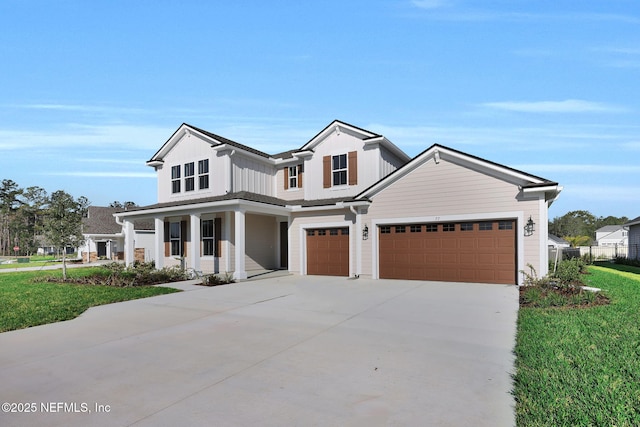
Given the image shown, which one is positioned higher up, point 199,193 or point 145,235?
point 199,193

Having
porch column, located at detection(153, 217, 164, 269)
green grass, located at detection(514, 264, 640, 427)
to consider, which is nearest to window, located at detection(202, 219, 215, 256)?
porch column, located at detection(153, 217, 164, 269)

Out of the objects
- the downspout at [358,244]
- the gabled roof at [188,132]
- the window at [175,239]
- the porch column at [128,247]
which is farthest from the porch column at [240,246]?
the porch column at [128,247]

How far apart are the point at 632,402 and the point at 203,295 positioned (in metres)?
10.0

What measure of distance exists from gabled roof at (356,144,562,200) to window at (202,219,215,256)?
8.35 metres

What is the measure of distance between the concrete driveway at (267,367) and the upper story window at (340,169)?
29.3ft

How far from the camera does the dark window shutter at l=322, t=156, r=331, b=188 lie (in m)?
17.2

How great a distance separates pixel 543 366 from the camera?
4430mm

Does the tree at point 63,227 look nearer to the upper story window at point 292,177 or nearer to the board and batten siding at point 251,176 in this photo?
the board and batten siding at point 251,176

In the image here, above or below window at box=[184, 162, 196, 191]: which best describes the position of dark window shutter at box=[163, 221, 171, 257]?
below

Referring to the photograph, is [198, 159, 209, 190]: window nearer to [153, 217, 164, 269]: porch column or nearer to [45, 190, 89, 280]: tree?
[153, 217, 164, 269]: porch column

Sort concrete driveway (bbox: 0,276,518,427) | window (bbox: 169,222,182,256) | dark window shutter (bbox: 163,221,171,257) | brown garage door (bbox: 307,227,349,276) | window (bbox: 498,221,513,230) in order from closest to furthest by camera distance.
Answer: concrete driveway (bbox: 0,276,518,427)
window (bbox: 498,221,513,230)
brown garage door (bbox: 307,227,349,276)
window (bbox: 169,222,182,256)
dark window shutter (bbox: 163,221,171,257)

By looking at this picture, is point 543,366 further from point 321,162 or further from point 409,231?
point 321,162

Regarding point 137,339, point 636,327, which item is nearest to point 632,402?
point 636,327

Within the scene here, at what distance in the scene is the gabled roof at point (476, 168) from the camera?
11.5 meters
